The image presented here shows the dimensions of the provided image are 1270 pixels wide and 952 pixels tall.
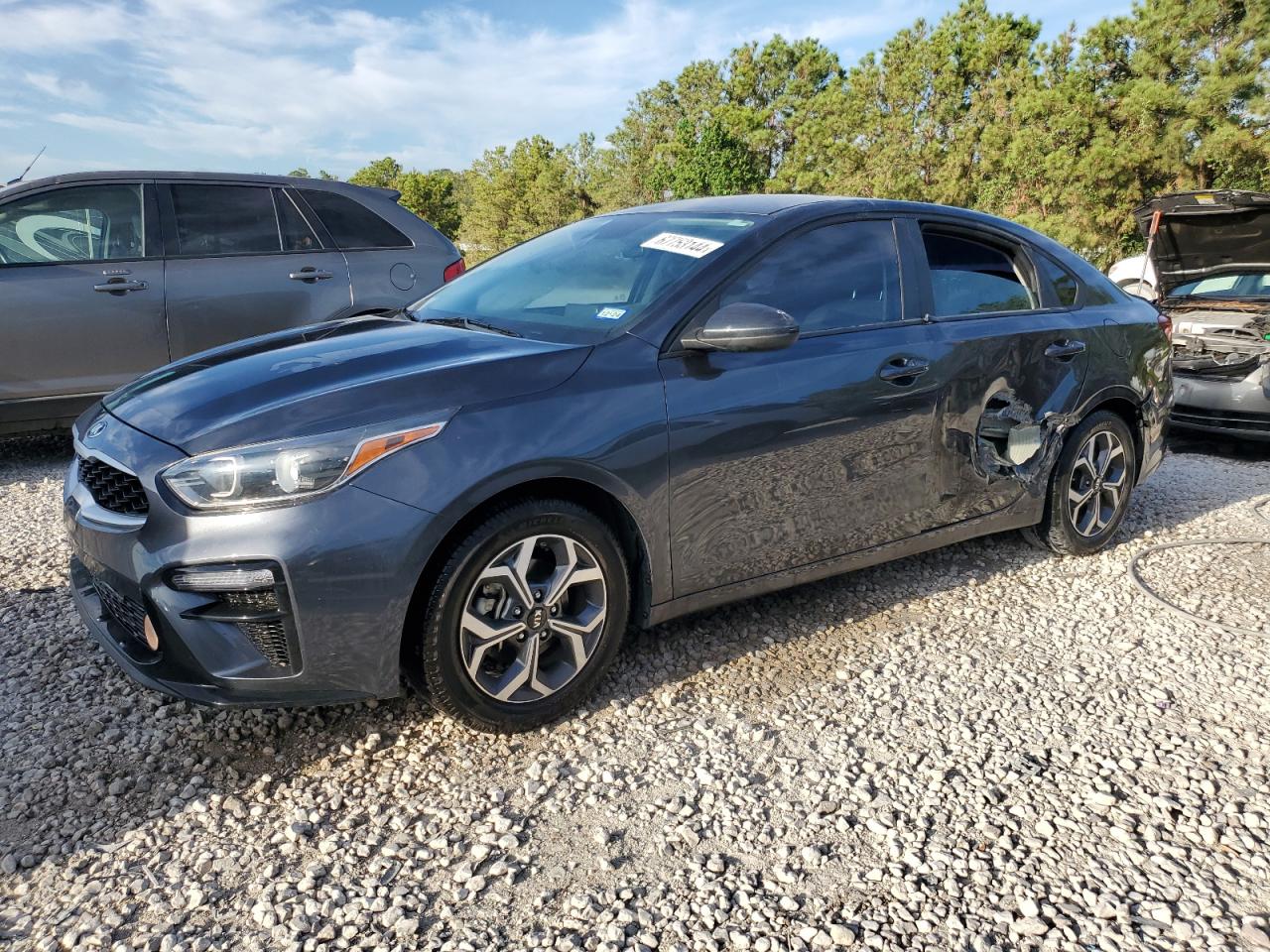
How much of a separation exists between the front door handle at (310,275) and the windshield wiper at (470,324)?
306cm

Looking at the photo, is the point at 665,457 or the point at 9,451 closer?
the point at 665,457

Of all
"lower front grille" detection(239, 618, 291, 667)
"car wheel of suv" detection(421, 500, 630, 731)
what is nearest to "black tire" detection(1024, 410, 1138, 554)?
"car wheel of suv" detection(421, 500, 630, 731)

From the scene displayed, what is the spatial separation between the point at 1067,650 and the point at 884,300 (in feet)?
4.94

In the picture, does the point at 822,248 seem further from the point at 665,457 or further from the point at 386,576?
the point at 386,576

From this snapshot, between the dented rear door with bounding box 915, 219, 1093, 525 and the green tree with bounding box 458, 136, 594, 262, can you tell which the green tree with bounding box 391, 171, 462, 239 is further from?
the dented rear door with bounding box 915, 219, 1093, 525

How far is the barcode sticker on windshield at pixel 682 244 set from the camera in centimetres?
324

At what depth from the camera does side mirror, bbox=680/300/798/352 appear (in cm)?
291

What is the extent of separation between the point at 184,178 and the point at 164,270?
2.13ft

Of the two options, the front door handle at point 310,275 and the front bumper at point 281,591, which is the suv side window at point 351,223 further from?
the front bumper at point 281,591

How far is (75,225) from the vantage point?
18.7 ft

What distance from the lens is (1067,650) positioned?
349 cm

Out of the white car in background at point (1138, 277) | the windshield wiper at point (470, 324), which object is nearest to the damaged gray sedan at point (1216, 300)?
the white car in background at point (1138, 277)

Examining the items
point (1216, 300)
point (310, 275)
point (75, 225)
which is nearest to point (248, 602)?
point (310, 275)

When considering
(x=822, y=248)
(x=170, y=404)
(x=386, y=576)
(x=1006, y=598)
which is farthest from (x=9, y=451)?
(x=1006, y=598)
